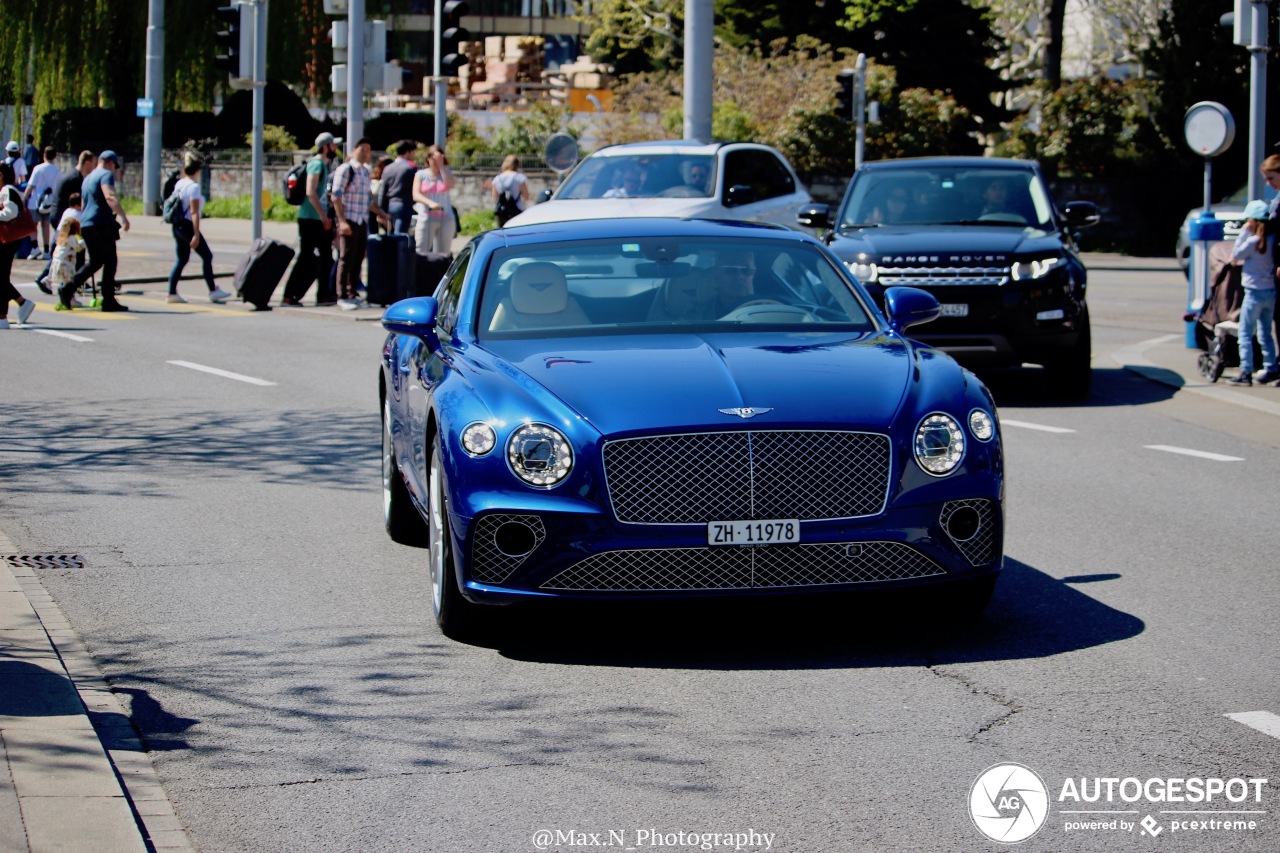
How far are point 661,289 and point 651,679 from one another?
2123 millimetres

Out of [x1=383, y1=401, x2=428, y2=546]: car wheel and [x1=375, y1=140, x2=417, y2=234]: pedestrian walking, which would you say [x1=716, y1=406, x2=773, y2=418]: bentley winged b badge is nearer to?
[x1=383, y1=401, x2=428, y2=546]: car wheel

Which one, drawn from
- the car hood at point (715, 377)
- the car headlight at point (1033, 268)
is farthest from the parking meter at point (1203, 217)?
the car hood at point (715, 377)

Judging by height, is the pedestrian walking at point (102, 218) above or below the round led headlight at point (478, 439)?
above

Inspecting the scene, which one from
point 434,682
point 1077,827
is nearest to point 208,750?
point 434,682

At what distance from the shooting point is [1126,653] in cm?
679

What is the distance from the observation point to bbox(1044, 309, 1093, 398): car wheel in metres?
15.2

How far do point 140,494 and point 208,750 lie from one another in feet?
17.5

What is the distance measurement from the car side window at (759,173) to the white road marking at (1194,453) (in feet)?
26.0

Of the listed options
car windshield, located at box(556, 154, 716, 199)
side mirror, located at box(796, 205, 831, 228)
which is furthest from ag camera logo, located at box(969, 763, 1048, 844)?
car windshield, located at box(556, 154, 716, 199)

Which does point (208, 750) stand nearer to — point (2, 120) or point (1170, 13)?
point (1170, 13)

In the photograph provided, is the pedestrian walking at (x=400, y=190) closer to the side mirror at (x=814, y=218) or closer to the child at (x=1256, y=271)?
the side mirror at (x=814, y=218)

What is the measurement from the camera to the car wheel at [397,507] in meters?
8.98

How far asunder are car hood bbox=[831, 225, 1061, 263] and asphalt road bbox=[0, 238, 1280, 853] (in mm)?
3667

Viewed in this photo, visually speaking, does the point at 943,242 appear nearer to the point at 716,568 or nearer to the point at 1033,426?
the point at 1033,426
